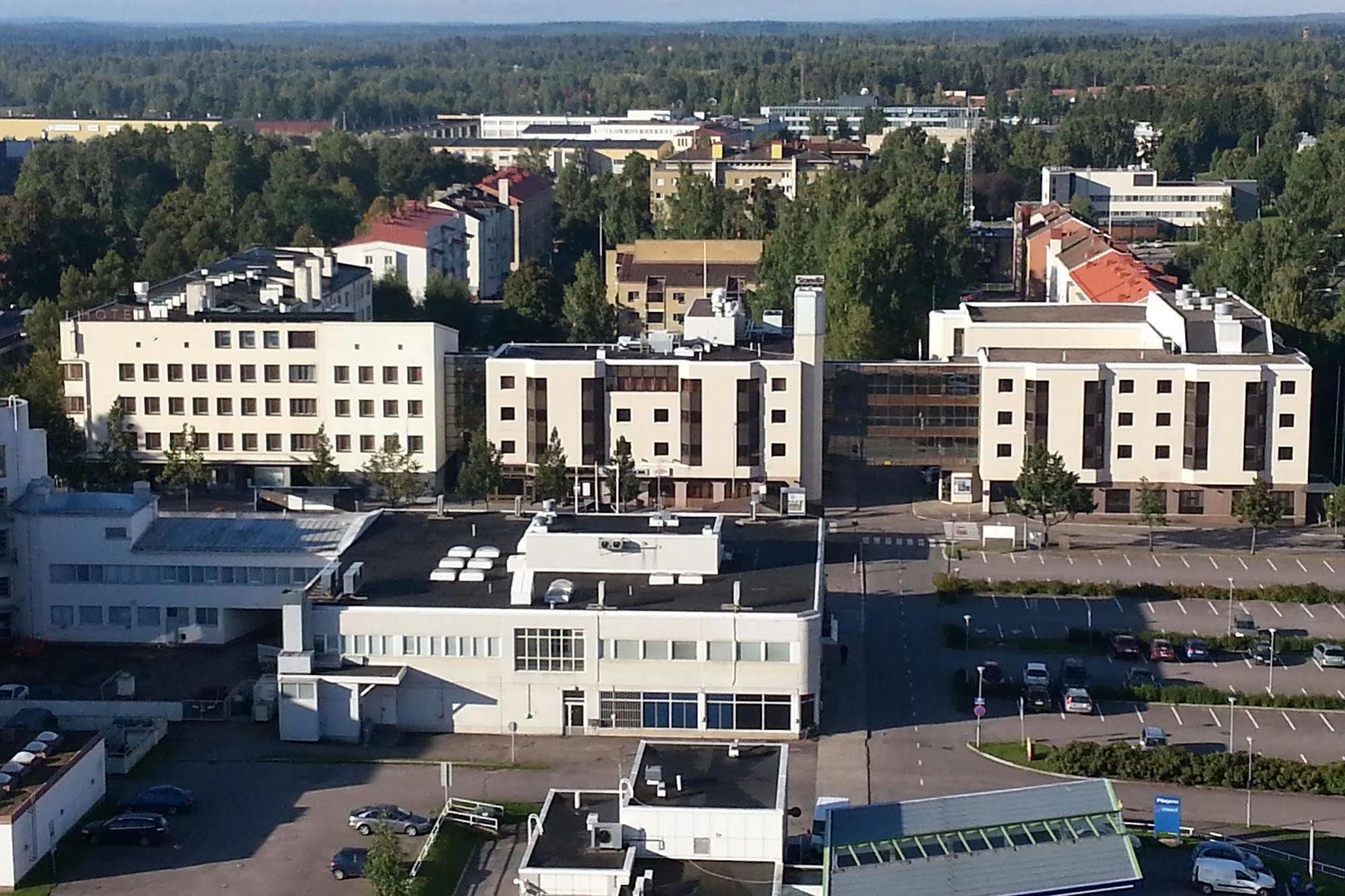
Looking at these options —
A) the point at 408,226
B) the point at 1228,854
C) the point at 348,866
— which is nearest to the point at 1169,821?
the point at 1228,854

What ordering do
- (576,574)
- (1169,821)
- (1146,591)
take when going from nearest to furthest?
(1169,821), (576,574), (1146,591)

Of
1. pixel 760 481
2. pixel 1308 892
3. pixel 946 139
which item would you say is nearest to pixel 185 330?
pixel 760 481

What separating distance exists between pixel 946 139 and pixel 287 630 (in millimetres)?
86666

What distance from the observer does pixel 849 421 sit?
133 feet

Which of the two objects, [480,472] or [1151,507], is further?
[480,472]

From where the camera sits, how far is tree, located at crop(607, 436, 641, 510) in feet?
125

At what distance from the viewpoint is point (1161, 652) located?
30.2m

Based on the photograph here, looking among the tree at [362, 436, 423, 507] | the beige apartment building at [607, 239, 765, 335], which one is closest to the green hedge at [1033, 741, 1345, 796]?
the tree at [362, 436, 423, 507]

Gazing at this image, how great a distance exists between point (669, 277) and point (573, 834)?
40098 millimetres

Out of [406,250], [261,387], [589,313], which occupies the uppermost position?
[406,250]

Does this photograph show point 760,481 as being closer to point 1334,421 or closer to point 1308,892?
point 1334,421

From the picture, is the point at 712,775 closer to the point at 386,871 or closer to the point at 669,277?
the point at 386,871

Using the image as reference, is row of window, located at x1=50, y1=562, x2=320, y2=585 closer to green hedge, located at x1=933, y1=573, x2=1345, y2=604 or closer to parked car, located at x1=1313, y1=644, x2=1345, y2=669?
green hedge, located at x1=933, y1=573, x2=1345, y2=604

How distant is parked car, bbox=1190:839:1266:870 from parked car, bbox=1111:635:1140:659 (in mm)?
8103
